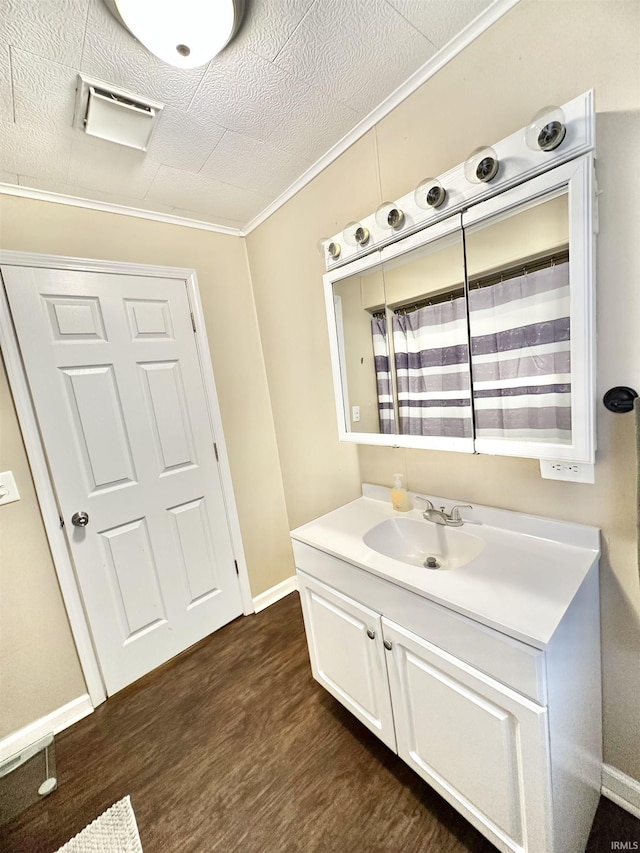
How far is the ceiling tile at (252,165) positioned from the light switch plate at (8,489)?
1585 millimetres

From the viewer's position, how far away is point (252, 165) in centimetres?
155

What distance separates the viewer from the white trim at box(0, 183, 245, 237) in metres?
1.48

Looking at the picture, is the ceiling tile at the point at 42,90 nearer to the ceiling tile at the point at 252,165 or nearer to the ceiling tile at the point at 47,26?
the ceiling tile at the point at 47,26

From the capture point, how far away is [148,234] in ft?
Answer: 5.98

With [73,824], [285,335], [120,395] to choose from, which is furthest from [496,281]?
[73,824]

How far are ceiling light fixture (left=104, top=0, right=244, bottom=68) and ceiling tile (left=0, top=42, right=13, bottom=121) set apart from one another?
0.35 m

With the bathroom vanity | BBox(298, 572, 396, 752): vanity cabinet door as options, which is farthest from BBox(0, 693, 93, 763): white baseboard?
the bathroom vanity

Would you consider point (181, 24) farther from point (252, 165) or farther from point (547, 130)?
point (547, 130)

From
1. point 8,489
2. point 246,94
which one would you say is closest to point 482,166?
point 246,94

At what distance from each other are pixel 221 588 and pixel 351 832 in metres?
1.28

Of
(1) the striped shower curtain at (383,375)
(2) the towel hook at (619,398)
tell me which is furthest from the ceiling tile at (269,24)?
(2) the towel hook at (619,398)

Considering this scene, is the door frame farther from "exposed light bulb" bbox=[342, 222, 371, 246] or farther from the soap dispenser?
the soap dispenser

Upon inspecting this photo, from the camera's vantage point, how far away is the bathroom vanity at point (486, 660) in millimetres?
813

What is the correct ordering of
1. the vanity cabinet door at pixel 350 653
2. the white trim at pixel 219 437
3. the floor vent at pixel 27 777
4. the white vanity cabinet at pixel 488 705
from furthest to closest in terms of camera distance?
1. the white trim at pixel 219 437
2. the floor vent at pixel 27 777
3. the vanity cabinet door at pixel 350 653
4. the white vanity cabinet at pixel 488 705
